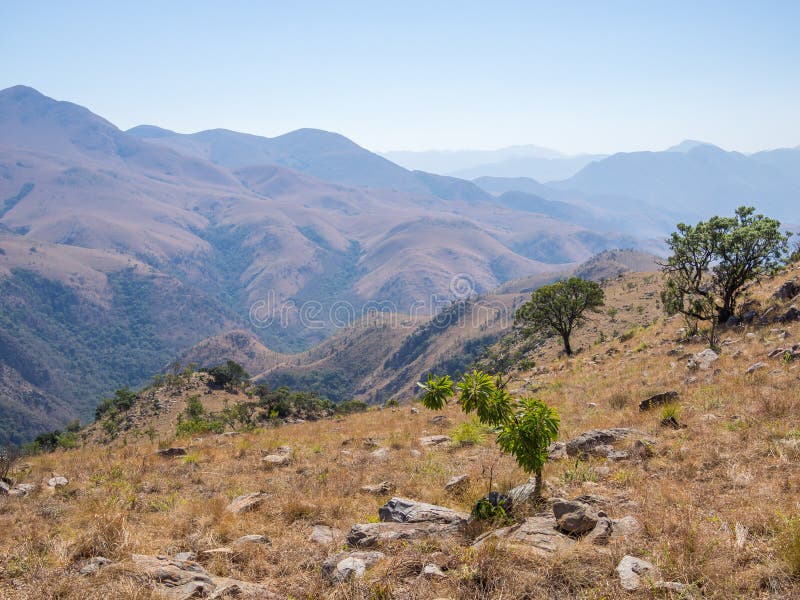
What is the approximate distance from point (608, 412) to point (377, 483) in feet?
24.5

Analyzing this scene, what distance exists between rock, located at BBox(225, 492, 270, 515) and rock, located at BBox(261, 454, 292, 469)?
A: 310cm

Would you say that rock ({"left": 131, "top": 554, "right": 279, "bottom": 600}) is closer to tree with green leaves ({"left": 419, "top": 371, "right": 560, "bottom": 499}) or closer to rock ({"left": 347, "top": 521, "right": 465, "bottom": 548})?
rock ({"left": 347, "top": 521, "right": 465, "bottom": 548})

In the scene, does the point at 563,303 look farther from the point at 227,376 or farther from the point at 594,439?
the point at 227,376

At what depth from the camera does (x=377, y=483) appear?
34.7 feet

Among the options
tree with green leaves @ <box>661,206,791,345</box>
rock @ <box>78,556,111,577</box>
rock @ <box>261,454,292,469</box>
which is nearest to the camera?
rock @ <box>78,556,111,577</box>

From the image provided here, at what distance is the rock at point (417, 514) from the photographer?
24.3ft

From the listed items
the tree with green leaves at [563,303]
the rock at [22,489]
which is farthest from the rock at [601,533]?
the tree with green leaves at [563,303]

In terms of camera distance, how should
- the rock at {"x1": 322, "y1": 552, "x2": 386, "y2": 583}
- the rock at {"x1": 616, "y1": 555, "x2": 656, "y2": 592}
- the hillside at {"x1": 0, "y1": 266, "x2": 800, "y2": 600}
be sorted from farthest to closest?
1. the rock at {"x1": 322, "y1": 552, "x2": 386, "y2": 583}
2. the hillside at {"x1": 0, "y1": 266, "x2": 800, "y2": 600}
3. the rock at {"x1": 616, "y1": 555, "x2": 656, "y2": 592}

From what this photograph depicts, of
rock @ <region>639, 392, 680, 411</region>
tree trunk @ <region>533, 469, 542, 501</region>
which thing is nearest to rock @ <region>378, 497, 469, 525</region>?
tree trunk @ <region>533, 469, 542, 501</region>

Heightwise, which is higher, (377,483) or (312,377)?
(377,483)

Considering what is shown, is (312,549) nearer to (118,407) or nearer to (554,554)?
(554,554)

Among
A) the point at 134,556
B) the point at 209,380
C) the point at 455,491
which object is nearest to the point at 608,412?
the point at 455,491

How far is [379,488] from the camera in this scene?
32.6 ft

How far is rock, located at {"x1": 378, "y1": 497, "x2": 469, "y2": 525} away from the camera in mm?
7393
